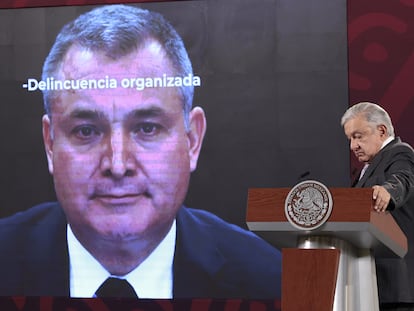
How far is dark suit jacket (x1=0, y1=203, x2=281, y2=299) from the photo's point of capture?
554cm

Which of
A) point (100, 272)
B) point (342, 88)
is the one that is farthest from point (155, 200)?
point (342, 88)

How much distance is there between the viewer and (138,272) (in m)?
5.62

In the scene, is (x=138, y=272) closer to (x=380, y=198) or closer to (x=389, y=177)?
(x=389, y=177)

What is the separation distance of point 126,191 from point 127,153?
24cm

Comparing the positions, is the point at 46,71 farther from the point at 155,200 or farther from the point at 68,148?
the point at 155,200

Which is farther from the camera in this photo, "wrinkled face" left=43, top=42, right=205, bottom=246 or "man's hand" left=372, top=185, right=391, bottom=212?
"wrinkled face" left=43, top=42, right=205, bottom=246

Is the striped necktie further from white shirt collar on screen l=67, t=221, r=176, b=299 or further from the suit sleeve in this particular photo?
the suit sleeve

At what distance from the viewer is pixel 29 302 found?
5.73 meters

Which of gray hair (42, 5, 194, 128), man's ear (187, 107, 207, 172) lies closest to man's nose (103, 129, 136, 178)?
man's ear (187, 107, 207, 172)

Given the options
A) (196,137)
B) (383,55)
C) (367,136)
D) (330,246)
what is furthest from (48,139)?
(330,246)

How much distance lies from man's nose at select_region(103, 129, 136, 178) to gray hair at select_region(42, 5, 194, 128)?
490 mm

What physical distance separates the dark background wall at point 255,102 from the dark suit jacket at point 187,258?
112 mm

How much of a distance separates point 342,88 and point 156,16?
1286 mm

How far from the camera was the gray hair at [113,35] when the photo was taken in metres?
5.69
